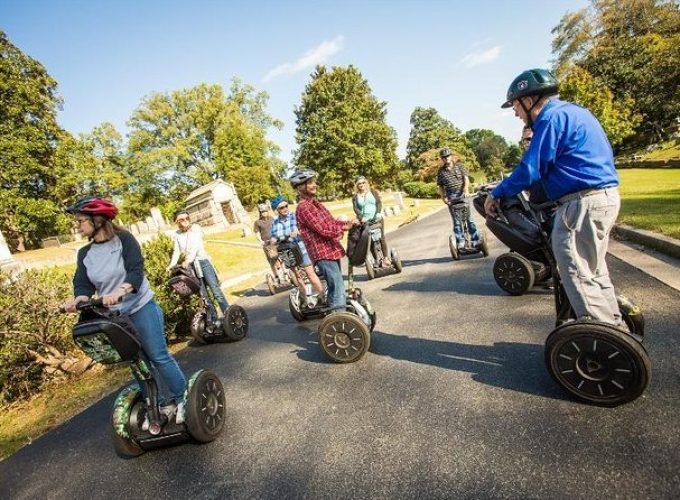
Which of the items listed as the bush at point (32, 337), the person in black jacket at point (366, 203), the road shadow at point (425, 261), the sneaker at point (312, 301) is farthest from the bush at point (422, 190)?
the bush at point (32, 337)

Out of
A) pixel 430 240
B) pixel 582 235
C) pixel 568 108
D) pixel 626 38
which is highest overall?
pixel 626 38

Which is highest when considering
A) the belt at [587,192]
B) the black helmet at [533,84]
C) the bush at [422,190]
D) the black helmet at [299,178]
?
the black helmet at [533,84]

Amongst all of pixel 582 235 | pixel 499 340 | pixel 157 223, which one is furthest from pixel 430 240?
pixel 157 223

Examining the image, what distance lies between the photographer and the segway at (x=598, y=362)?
2426 millimetres

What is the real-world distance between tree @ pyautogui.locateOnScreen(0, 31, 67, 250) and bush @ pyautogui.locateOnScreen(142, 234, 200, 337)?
25036 millimetres

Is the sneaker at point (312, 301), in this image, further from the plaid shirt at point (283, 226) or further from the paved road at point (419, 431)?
the plaid shirt at point (283, 226)

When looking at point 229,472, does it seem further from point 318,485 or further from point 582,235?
point 582,235

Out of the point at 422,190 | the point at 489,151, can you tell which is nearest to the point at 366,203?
the point at 422,190

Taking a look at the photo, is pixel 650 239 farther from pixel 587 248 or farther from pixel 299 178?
pixel 299 178

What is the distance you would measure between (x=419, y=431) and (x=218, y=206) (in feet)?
107

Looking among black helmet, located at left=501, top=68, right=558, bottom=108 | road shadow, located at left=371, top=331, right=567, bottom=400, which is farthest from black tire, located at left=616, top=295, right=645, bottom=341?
black helmet, located at left=501, top=68, right=558, bottom=108

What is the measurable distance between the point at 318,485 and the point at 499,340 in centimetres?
247

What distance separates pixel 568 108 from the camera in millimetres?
2521

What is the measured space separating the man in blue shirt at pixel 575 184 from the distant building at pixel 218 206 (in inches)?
1237
